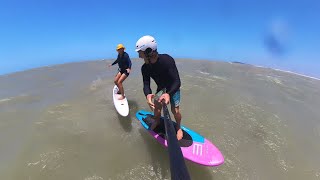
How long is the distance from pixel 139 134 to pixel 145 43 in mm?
4041

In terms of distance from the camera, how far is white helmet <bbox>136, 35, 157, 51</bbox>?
7188mm

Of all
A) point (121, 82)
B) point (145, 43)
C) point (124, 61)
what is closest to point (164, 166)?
point (145, 43)

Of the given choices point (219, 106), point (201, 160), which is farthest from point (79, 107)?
point (201, 160)

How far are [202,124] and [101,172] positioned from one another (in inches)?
183

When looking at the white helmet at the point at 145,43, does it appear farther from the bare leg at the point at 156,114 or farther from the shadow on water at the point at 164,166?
the shadow on water at the point at 164,166

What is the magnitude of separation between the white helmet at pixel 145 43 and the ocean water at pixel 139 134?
3.51 metres

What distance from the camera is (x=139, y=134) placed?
10.0 m

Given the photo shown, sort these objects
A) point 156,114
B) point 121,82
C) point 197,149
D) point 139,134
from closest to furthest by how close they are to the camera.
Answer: point 197,149 → point 156,114 → point 139,134 → point 121,82

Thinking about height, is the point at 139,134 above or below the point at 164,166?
above

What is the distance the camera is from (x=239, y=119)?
11.8m

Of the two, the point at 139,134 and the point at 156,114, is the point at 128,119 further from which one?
the point at 156,114

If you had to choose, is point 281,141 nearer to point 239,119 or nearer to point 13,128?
point 239,119

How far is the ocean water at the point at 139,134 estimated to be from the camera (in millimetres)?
8148

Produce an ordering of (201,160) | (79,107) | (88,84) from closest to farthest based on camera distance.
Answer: (201,160)
(79,107)
(88,84)
